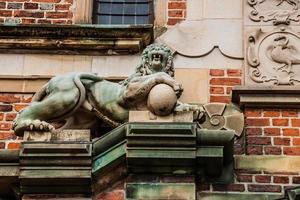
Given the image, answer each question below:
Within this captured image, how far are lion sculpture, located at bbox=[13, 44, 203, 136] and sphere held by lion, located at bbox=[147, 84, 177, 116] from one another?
0.22 ft

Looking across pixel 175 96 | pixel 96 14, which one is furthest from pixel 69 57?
pixel 175 96

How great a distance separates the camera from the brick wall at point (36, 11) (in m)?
9.01

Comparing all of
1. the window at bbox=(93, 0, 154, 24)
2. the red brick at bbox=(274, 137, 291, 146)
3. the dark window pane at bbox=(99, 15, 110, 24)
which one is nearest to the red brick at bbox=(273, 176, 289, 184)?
the red brick at bbox=(274, 137, 291, 146)

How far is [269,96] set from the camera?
27.2ft

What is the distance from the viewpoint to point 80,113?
810 centimetres

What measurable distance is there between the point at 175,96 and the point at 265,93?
100 centimetres

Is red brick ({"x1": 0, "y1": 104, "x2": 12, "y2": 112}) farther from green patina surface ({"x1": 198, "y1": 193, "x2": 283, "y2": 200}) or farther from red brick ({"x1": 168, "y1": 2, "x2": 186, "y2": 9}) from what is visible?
green patina surface ({"x1": 198, "y1": 193, "x2": 283, "y2": 200})

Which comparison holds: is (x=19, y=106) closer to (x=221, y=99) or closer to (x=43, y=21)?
(x=43, y=21)

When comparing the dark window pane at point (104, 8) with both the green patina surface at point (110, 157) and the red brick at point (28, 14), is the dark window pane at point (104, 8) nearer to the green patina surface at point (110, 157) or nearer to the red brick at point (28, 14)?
the red brick at point (28, 14)

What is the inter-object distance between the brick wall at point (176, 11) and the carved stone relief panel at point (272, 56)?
666 mm

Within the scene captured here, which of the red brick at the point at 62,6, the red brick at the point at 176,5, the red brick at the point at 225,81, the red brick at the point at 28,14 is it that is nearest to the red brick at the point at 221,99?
the red brick at the point at 225,81

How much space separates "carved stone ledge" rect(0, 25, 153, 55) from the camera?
28.6 ft

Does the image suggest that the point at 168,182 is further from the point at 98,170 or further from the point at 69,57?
the point at 69,57

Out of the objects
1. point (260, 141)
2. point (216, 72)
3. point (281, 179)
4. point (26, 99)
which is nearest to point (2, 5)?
point (26, 99)
